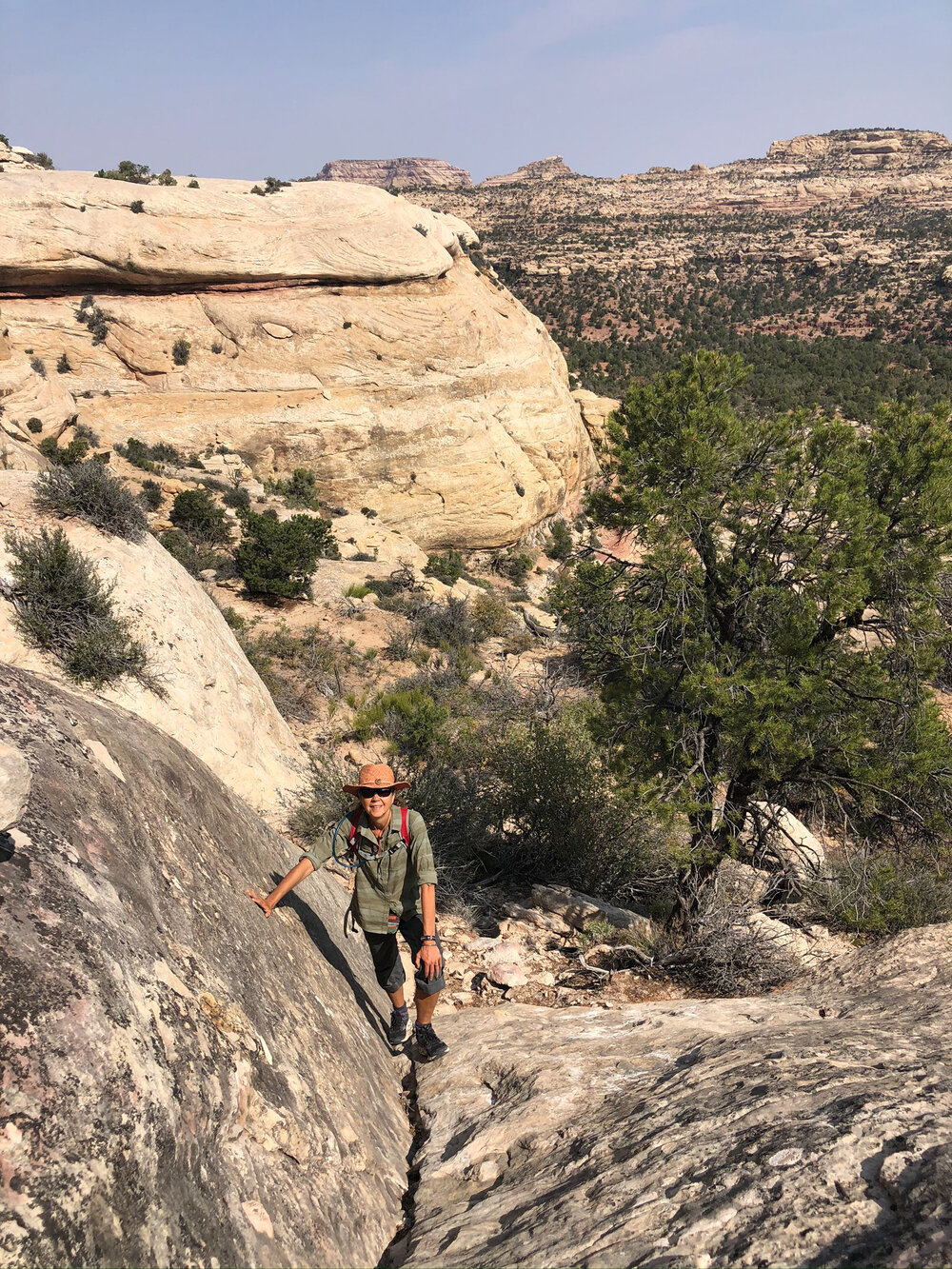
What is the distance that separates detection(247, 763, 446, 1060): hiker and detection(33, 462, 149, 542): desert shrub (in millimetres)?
4200

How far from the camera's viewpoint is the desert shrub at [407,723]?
9305 mm

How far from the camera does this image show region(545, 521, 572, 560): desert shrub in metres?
29.6

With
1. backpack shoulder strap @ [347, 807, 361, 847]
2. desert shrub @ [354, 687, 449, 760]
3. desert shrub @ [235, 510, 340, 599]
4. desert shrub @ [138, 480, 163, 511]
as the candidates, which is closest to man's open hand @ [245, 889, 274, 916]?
backpack shoulder strap @ [347, 807, 361, 847]

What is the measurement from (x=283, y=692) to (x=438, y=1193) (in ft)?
29.8

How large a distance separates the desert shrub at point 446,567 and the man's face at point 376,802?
18152 mm

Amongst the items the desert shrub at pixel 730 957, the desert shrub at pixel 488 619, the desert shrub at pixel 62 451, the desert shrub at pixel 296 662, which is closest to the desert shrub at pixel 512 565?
the desert shrub at pixel 488 619

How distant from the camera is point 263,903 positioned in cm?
326

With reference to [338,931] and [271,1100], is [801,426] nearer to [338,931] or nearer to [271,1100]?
[338,931]

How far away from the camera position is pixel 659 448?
20.8 feet

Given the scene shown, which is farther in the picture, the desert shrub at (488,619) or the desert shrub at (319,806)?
the desert shrub at (488,619)

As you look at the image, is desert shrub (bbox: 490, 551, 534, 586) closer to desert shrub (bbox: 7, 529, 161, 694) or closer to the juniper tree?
the juniper tree

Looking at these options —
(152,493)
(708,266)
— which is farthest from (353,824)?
(708,266)

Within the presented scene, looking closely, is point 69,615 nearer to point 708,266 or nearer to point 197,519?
point 197,519

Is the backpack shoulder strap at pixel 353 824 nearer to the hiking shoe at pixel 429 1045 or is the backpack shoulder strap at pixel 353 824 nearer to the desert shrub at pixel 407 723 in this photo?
the hiking shoe at pixel 429 1045
